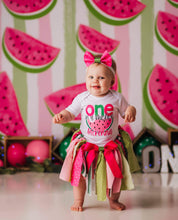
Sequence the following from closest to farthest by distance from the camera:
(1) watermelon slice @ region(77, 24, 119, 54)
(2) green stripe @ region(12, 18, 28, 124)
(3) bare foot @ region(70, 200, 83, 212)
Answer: (3) bare foot @ region(70, 200, 83, 212), (1) watermelon slice @ region(77, 24, 119, 54), (2) green stripe @ region(12, 18, 28, 124)

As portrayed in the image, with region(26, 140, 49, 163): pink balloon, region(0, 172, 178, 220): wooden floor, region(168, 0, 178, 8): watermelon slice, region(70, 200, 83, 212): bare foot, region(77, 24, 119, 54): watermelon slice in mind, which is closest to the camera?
region(0, 172, 178, 220): wooden floor

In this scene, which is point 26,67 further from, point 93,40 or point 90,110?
point 90,110

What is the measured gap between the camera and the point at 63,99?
14.3ft

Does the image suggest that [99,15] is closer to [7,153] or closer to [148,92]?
[148,92]

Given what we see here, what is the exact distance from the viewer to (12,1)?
4.42 meters

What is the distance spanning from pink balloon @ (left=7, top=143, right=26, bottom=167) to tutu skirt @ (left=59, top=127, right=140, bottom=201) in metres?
1.87

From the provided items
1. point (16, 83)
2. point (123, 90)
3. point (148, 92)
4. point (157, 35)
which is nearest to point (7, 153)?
point (16, 83)

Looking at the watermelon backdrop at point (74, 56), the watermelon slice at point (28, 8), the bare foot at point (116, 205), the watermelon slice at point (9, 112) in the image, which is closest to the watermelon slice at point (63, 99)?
the watermelon backdrop at point (74, 56)

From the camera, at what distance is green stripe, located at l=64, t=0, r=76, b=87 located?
4.34m

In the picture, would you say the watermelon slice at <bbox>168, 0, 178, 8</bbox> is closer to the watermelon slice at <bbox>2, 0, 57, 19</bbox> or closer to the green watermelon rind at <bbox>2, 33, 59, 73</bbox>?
the watermelon slice at <bbox>2, 0, 57, 19</bbox>

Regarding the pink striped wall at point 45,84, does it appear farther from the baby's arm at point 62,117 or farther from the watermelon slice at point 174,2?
the baby's arm at point 62,117

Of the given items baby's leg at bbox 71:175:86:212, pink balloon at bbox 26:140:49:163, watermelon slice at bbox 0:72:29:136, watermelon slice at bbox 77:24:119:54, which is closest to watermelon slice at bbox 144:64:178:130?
watermelon slice at bbox 77:24:119:54

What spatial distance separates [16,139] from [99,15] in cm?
188

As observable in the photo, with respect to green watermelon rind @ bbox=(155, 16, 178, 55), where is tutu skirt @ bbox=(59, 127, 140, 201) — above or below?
below
